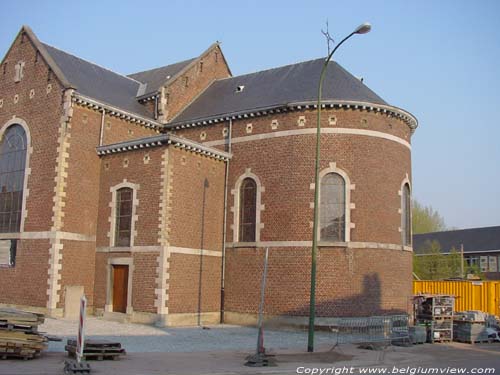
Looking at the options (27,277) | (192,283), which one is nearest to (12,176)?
(27,277)

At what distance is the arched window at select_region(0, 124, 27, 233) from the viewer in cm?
2698

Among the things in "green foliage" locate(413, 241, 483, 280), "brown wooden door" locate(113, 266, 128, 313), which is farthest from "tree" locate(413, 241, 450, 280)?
"brown wooden door" locate(113, 266, 128, 313)

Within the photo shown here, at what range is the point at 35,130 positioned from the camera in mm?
26875

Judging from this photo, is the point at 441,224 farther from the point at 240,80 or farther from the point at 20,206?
the point at 20,206

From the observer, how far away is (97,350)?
1362 cm

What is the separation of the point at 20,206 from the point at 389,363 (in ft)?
61.8

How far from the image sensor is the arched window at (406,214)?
26.2 m

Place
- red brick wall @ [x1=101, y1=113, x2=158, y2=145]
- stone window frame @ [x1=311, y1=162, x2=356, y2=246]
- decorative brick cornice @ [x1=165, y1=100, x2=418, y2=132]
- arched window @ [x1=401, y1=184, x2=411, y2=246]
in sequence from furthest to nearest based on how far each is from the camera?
red brick wall @ [x1=101, y1=113, x2=158, y2=145]
arched window @ [x1=401, y1=184, x2=411, y2=246]
decorative brick cornice @ [x1=165, y1=100, x2=418, y2=132]
stone window frame @ [x1=311, y1=162, x2=356, y2=246]

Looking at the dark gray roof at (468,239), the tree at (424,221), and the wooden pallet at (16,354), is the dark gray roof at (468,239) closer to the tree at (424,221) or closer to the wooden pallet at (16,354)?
the tree at (424,221)

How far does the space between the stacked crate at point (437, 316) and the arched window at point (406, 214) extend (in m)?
5.20

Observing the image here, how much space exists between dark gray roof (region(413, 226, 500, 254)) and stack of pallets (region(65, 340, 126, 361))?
54.7 m

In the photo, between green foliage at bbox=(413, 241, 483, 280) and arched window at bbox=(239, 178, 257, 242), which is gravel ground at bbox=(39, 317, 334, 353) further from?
green foliage at bbox=(413, 241, 483, 280)

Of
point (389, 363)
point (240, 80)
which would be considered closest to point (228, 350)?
point (389, 363)

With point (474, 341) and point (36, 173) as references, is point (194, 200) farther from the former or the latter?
point (474, 341)
